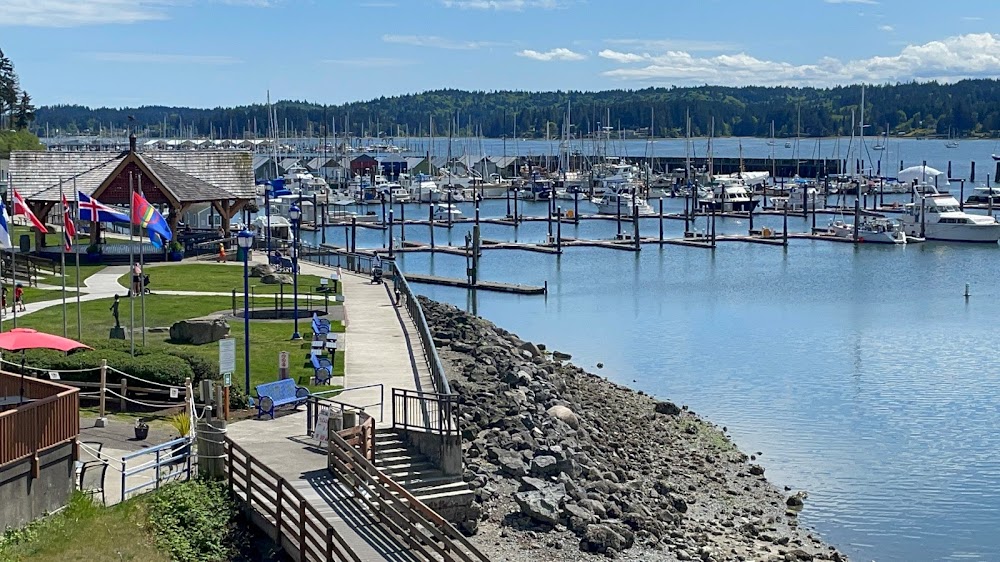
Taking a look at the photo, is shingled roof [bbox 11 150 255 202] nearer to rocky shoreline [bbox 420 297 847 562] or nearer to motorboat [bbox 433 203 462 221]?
rocky shoreline [bbox 420 297 847 562]

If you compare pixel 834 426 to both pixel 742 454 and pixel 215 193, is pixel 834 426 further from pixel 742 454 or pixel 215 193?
pixel 215 193

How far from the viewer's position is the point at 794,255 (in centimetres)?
10425

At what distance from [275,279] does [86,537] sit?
129ft

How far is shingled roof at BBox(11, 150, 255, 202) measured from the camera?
226ft

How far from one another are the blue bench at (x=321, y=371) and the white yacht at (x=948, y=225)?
86.3 meters

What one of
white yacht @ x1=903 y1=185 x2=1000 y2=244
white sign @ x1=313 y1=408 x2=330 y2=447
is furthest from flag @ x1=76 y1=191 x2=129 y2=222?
white yacht @ x1=903 y1=185 x2=1000 y2=244

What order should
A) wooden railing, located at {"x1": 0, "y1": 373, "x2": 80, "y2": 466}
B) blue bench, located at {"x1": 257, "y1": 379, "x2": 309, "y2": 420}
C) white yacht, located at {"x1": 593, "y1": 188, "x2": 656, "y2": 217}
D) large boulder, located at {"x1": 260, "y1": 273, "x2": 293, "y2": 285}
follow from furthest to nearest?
white yacht, located at {"x1": 593, "y1": 188, "x2": 656, "y2": 217}
large boulder, located at {"x1": 260, "y1": 273, "x2": 293, "y2": 285}
blue bench, located at {"x1": 257, "y1": 379, "x2": 309, "y2": 420}
wooden railing, located at {"x1": 0, "y1": 373, "x2": 80, "y2": 466}

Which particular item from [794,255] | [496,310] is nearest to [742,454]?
[496,310]

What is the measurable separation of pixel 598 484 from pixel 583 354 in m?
28.0

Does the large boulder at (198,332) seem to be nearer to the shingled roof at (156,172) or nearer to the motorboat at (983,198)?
the shingled roof at (156,172)

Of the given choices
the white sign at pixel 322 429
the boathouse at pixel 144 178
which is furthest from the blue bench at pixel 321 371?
the boathouse at pixel 144 178

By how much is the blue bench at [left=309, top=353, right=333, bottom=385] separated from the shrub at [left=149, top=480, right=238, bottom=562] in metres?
11.3

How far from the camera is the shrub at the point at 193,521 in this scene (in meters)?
22.4

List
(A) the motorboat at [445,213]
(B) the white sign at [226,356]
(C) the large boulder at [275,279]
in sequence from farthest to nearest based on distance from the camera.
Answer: (A) the motorboat at [445,213] < (C) the large boulder at [275,279] < (B) the white sign at [226,356]
